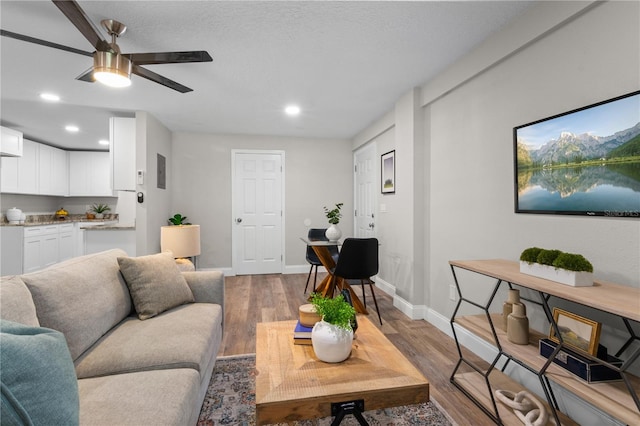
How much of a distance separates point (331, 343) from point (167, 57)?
2.01 m

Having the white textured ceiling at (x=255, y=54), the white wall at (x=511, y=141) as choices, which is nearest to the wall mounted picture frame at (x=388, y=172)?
the white textured ceiling at (x=255, y=54)

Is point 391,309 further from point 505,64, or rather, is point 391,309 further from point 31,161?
point 31,161

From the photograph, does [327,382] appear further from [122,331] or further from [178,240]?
[178,240]

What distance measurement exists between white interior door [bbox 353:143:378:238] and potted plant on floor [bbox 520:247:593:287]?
10.0 feet

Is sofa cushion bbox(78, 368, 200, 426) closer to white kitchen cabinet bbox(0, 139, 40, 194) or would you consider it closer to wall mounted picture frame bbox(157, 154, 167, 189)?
wall mounted picture frame bbox(157, 154, 167, 189)

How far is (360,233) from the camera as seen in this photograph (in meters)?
5.36

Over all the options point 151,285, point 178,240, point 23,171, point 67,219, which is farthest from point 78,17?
point 67,219

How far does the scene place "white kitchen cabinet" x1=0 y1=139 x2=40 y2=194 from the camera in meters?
5.07

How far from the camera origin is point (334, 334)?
148cm

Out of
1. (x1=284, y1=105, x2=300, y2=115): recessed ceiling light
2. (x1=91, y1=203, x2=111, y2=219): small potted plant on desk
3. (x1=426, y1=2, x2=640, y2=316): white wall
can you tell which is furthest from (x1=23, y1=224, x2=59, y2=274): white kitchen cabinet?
(x1=426, y1=2, x2=640, y2=316): white wall

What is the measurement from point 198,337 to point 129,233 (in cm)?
292

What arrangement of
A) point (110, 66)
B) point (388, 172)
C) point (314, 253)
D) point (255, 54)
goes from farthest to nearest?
point (314, 253), point (388, 172), point (255, 54), point (110, 66)

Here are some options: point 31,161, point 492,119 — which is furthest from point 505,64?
point 31,161

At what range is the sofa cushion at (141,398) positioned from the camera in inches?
43.0
